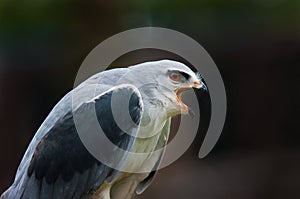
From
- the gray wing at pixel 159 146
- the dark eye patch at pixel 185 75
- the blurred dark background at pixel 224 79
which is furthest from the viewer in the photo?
the blurred dark background at pixel 224 79

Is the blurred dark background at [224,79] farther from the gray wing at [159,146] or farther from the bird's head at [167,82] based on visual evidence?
the bird's head at [167,82]

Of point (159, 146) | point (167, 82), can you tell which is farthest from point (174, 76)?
point (159, 146)

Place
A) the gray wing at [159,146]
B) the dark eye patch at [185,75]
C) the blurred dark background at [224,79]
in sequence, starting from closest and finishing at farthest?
the dark eye patch at [185,75]
the gray wing at [159,146]
the blurred dark background at [224,79]

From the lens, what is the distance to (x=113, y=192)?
12.1ft

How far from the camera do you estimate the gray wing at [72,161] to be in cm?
340

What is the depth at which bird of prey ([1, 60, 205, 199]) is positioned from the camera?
340 cm

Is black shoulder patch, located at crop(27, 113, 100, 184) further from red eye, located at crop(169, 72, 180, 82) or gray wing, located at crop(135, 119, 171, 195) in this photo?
red eye, located at crop(169, 72, 180, 82)

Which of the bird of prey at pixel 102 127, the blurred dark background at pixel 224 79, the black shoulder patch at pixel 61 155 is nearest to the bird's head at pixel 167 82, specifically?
the bird of prey at pixel 102 127

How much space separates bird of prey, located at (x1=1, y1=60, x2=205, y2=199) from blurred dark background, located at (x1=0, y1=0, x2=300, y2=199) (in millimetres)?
3472

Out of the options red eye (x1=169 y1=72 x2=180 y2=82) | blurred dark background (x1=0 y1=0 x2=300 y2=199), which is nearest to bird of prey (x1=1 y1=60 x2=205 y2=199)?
red eye (x1=169 y1=72 x2=180 y2=82)

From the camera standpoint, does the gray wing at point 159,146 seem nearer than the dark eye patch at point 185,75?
No

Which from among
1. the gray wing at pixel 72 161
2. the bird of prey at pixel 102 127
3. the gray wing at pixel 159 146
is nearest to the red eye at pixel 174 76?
the bird of prey at pixel 102 127

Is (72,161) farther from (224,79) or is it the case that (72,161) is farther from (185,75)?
(224,79)

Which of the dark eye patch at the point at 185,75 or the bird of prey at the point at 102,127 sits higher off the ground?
the dark eye patch at the point at 185,75
